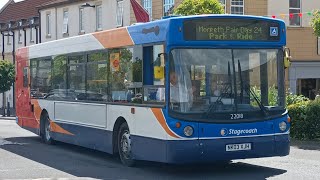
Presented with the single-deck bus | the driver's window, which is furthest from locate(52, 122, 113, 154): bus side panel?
the driver's window

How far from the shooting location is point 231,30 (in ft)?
37.4

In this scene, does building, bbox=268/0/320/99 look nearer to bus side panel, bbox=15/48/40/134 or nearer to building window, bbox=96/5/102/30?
building window, bbox=96/5/102/30

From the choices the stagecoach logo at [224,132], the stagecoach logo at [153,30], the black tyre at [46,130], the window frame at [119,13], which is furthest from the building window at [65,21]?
the stagecoach logo at [224,132]

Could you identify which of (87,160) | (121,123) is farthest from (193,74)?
(87,160)

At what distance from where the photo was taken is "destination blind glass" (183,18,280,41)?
438 inches

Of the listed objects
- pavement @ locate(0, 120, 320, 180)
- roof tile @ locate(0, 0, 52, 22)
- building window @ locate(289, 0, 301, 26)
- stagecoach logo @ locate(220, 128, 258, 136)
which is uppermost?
roof tile @ locate(0, 0, 52, 22)

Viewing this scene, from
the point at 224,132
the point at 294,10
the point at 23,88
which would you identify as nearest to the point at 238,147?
the point at 224,132

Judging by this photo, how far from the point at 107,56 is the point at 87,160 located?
251 cm

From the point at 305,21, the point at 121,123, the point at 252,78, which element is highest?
the point at 305,21

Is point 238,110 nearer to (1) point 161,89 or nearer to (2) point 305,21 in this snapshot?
(1) point 161,89

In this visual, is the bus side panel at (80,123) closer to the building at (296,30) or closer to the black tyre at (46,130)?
the black tyre at (46,130)

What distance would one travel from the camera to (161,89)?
1112 cm

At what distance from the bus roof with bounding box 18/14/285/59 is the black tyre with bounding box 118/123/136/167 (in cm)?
175

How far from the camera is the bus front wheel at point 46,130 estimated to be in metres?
17.8
